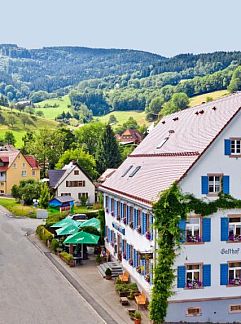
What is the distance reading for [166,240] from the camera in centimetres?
2820

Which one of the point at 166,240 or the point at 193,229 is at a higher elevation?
the point at 193,229

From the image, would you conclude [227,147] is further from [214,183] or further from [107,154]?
[107,154]

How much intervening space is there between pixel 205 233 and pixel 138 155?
12.6m

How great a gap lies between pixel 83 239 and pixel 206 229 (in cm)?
1631

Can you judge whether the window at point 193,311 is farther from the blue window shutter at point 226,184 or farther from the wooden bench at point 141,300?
the blue window shutter at point 226,184

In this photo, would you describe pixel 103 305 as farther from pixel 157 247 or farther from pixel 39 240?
pixel 39 240

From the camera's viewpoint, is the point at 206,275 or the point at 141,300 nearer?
the point at 206,275

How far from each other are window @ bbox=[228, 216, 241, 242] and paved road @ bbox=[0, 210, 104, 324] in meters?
8.72

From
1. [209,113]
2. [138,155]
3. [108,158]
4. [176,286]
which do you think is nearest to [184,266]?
[176,286]

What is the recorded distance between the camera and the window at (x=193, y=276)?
93.9 feet

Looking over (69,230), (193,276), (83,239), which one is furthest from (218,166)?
(69,230)

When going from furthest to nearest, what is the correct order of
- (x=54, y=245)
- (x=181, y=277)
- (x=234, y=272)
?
(x=54, y=245) → (x=234, y=272) → (x=181, y=277)

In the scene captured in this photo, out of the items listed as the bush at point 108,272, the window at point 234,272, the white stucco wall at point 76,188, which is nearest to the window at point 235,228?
the window at point 234,272

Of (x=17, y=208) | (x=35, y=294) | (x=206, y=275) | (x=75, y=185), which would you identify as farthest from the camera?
(x=75, y=185)
